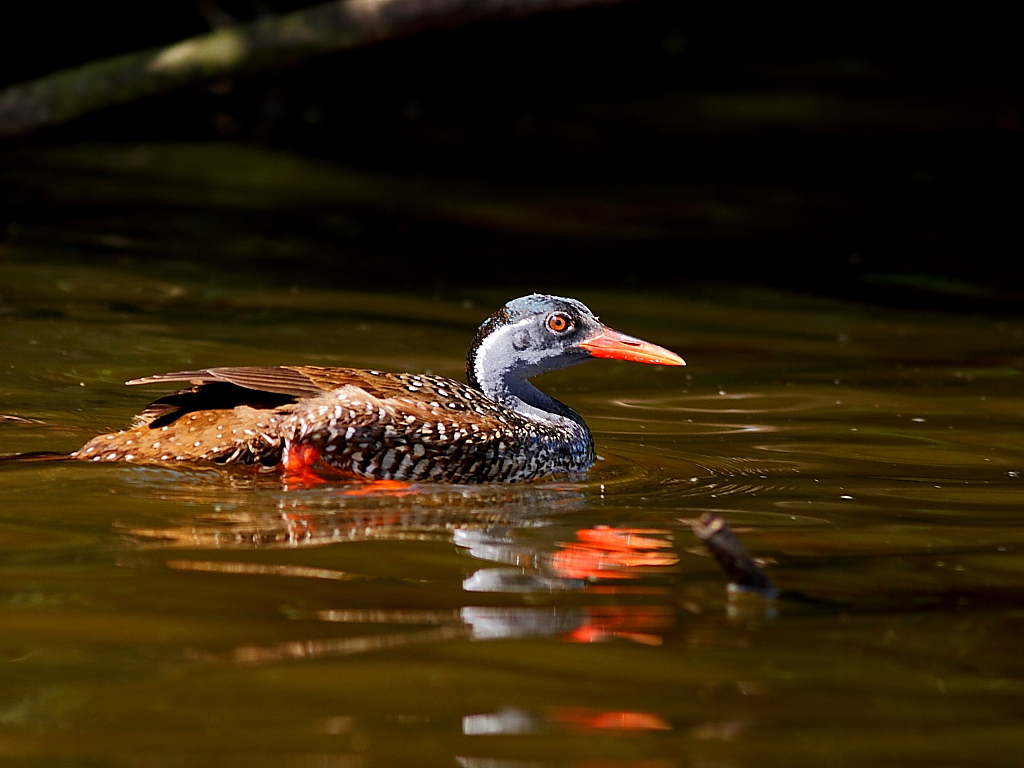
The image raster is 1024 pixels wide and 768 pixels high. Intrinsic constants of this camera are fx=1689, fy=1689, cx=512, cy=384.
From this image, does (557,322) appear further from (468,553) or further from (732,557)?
(732,557)

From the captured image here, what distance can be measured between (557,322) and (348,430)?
4.53 ft

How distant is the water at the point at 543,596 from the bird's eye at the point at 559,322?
68cm

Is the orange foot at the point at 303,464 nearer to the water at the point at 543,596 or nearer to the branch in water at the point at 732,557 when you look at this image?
the water at the point at 543,596

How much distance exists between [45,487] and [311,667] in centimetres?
242

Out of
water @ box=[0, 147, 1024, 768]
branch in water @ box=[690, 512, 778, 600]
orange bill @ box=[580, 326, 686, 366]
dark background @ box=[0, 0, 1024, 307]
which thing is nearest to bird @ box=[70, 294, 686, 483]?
water @ box=[0, 147, 1024, 768]

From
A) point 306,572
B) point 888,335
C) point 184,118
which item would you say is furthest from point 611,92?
point 306,572

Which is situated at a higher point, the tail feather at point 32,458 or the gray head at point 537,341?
the gray head at point 537,341

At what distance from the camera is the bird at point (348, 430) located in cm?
687

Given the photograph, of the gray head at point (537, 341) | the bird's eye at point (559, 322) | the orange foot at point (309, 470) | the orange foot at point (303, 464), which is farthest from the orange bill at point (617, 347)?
the orange foot at point (303, 464)

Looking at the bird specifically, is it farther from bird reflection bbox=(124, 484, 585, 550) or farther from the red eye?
the red eye

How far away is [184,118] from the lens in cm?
2019

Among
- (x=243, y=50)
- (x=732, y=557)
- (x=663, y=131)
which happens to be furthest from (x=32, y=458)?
(x=663, y=131)

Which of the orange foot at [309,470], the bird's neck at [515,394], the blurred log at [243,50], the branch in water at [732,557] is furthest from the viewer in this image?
the blurred log at [243,50]

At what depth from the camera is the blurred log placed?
12.3 m
